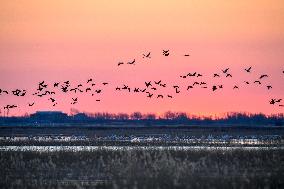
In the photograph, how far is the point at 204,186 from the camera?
40.4 meters

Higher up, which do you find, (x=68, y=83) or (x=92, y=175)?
(x=68, y=83)

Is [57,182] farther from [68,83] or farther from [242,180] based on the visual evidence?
[68,83]

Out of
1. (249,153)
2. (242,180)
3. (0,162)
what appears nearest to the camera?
(242,180)

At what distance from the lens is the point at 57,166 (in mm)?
53344

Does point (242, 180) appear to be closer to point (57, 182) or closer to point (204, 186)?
point (204, 186)

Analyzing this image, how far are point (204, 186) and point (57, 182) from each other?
847cm

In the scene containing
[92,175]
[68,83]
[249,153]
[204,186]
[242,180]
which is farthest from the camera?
[68,83]

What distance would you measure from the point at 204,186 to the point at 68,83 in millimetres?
36141

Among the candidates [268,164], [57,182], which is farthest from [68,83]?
[57,182]

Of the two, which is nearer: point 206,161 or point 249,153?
point 206,161

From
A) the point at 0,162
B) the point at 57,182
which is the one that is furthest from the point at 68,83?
the point at 57,182

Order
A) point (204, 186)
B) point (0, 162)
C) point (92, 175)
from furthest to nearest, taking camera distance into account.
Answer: point (0, 162)
point (92, 175)
point (204, 186)

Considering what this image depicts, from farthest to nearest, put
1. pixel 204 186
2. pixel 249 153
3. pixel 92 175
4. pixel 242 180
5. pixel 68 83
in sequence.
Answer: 1. pixel 68 83
2. pixel 249 153
3. pixel 92 175
4. pixel 242 180
5. pixel 204 186

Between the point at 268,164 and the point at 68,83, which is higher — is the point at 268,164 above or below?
below
